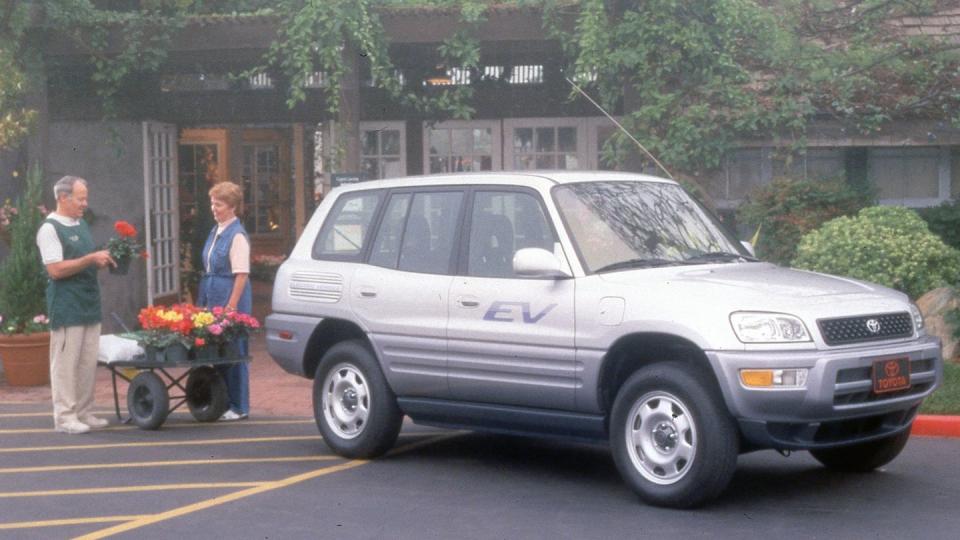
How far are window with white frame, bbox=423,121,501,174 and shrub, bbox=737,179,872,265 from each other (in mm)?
3847

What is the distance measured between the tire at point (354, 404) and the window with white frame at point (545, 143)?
8148mm

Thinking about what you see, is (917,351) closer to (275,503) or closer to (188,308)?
(275,503)

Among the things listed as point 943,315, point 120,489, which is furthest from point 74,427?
point 943,315

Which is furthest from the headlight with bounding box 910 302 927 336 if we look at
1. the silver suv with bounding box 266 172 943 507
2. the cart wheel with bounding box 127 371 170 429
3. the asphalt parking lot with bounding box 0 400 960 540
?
the cart wheel with bounding box 127 371 170 429

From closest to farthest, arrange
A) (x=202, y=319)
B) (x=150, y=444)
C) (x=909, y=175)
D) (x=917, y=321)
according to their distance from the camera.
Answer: (x=917, y=321) → (x=150, y=444) → (x=202, y=319) → (x=909, y=175)

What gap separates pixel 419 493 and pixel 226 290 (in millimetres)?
3630

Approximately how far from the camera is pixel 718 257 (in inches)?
337

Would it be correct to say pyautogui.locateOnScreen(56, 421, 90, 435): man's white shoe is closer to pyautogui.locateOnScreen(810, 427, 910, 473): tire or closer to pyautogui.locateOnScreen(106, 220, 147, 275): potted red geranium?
pyautogui.locateOnScreen(106, 220, 147, 275): potted red geranium

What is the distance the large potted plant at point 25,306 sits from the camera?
44.4 ft

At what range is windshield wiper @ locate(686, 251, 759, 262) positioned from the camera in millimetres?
8469

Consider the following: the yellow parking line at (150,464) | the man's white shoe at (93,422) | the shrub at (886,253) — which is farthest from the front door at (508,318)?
the shrub at (886,253)

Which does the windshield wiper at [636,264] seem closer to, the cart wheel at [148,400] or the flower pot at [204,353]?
the flower pot at [204,353]

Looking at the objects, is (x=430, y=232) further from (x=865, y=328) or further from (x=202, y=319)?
(x=865, y=328)

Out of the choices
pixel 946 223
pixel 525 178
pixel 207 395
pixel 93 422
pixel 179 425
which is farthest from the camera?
pixel 946 223
